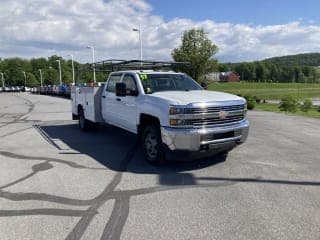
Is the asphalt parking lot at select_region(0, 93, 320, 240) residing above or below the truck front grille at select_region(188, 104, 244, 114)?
below

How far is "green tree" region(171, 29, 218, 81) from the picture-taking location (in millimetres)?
28234

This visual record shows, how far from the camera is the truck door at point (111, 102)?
361 inches

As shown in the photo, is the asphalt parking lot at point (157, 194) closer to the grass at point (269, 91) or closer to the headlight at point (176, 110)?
the headlight at point (176, 110)

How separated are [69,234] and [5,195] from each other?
193 centimetres

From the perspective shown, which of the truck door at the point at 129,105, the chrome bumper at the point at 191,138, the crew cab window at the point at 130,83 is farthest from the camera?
the crew cab window at the point at 130,83

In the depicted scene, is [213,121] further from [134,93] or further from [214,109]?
[134,93]

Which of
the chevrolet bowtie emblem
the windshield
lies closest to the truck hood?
the chevrolet bowtie emblem

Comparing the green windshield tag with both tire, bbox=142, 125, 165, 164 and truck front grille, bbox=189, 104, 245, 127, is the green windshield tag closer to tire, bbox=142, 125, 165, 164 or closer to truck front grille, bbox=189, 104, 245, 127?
tire, bbox=142, 125, 165, 164

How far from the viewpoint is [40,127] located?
547 inches

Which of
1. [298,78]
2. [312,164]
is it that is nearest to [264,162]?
[312,164]

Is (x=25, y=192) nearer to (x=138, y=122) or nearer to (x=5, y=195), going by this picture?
(x=5, y=195)

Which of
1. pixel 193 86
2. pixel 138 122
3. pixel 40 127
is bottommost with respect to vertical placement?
pixel 40 127

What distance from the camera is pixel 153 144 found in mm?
7379

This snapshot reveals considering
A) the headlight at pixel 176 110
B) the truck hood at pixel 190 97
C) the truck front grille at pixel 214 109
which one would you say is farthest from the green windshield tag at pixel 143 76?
the truck front grille at pixel 214 109
